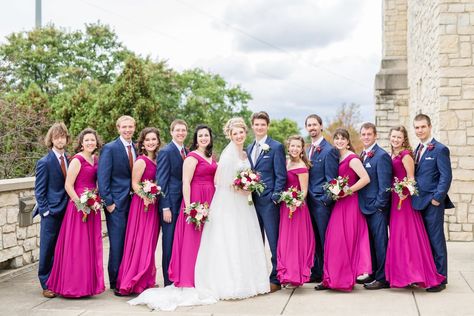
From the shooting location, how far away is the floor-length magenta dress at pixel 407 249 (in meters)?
7.15

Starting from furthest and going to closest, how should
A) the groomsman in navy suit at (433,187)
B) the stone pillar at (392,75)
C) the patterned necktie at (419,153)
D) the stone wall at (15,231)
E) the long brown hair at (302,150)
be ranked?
the stone pillar at (392,75), the stone wall at (15,231), the patterned necktie at (419,153), the long brown hair at (302,150), the groomsman in navy suit at (433,187)

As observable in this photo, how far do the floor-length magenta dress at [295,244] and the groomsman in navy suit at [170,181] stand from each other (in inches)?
49.3

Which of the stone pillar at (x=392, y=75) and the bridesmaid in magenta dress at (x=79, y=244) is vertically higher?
the stone pillar at (x=392, y=75)

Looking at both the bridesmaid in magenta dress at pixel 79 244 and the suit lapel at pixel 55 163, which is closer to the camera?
the bridesmaid in magenta dress at pixel 79 244

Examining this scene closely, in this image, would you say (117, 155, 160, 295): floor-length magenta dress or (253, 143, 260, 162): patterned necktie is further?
(253, 143, 260, 162): patterned necktie

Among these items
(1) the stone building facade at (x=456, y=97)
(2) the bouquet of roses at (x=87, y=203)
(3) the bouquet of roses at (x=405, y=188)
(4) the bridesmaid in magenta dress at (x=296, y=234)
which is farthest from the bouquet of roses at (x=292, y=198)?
(1) the stone building facade at (x=456, y=97)

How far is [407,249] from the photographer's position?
721 centimetres

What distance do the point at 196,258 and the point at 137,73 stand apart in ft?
73.8

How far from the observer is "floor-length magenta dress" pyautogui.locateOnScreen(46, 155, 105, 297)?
22.9 ft

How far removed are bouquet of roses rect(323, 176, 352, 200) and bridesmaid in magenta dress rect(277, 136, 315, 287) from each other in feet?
0.90

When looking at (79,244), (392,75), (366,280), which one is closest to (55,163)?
(79,244)

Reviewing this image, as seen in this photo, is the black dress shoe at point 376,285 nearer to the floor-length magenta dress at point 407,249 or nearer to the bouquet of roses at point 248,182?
the floor-length magenta dress at point 407,249

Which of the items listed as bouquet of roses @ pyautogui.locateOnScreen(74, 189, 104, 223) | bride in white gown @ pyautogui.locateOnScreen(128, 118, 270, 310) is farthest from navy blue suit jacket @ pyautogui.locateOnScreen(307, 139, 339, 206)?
bouquet of roses @ pyautogui.locateOnScreen(74, 189, 104, 223)

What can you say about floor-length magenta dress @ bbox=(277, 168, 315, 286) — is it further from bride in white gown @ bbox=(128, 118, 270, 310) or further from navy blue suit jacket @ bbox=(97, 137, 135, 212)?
navy blue suit jacket @ bbox=(97, 137, 135, 212)
